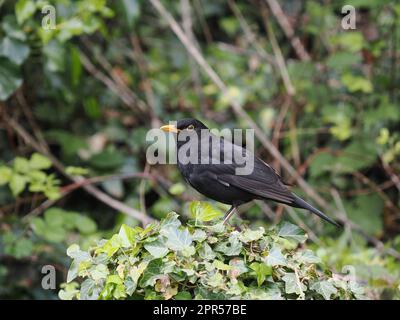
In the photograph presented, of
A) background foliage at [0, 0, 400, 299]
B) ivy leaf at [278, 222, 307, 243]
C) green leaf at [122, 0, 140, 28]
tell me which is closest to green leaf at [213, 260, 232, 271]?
ivy leaf at [278, 222, 307, 243]

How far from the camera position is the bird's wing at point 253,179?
412cm

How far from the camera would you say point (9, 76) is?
545cm

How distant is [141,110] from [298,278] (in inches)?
175

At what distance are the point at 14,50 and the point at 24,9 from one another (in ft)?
1.32

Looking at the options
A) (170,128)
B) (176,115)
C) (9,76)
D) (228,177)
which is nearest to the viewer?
(228,177)

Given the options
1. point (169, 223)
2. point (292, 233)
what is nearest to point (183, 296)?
point (169, 223)

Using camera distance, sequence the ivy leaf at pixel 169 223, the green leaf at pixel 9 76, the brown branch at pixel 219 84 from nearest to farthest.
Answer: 1. the ivy leaf at pixel 169 223
2. the green leaf at pixel 9 76
3. the brown branch at pixel 219 84

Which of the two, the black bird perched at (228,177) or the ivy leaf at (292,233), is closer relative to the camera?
the ivy leaf at (292,233)

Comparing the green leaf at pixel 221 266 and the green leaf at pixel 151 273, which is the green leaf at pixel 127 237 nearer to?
the green leaf at pixel 151 273

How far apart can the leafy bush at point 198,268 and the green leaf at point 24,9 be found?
109 inches

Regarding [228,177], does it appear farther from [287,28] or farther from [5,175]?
[287,28]

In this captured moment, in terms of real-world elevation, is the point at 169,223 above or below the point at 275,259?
above

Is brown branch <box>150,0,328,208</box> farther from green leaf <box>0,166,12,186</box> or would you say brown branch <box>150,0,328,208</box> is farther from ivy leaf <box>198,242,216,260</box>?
ivy leaf <box>198,242,216,260</box>

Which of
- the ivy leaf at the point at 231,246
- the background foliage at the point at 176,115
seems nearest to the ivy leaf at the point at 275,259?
the ivy leaf at the point at 231,246
